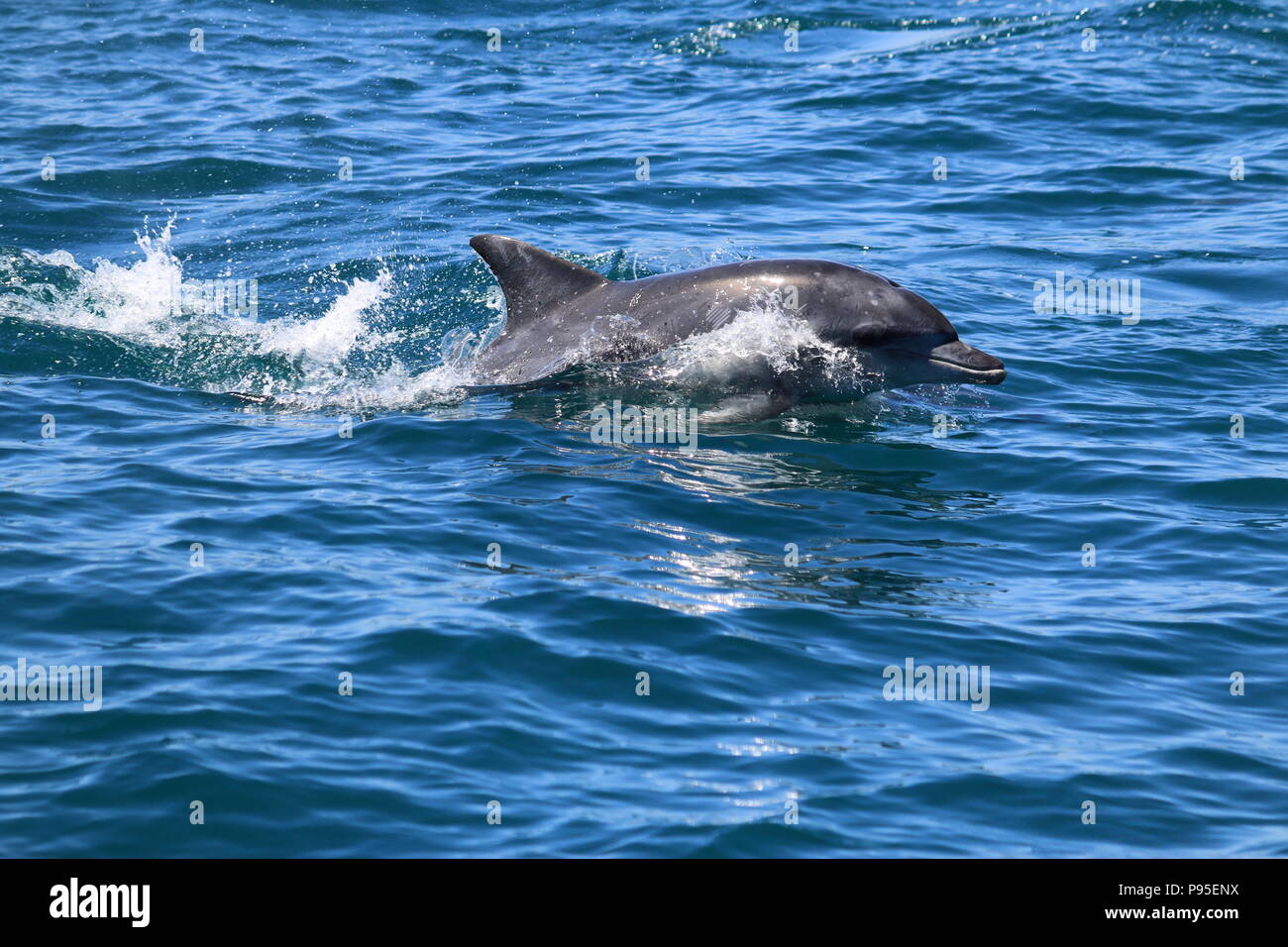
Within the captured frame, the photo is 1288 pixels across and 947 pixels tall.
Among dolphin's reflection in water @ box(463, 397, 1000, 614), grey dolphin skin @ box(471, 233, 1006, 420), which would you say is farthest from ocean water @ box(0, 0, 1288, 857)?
grey dolphin skin @ box(471, 233, 1006, 420)

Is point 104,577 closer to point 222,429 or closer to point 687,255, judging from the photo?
point 222,429

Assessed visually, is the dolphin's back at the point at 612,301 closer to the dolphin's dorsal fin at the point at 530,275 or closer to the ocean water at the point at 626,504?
the dolphin's dorsal fin at the point at 530,275

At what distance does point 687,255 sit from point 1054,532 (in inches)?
286

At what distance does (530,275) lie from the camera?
12.9m

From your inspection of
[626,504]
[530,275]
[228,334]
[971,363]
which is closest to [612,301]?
[530,275]

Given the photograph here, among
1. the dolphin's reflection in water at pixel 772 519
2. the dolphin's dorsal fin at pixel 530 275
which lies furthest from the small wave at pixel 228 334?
the dolphin's reflection in water at pixel 772 519

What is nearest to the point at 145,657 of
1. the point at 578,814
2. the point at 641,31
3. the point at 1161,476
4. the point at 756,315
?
the point at 578,814

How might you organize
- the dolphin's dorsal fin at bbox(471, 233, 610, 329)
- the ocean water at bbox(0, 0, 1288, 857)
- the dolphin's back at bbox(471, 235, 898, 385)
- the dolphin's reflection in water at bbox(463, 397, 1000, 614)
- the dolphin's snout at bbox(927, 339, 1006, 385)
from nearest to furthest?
the ocean water at bbox(0, 0, 1288, 857) < the dolphin's reflection in water at bbox(463, 397, 1000, 614) < the dolphin's snout at bbox(927, 339, 1006, 385) < the dolphin's back at bbox(471, 235, 898, 385) < the dolphin's dorsal fin at bbox(471, 233, 610, 329)

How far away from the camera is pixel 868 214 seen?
65.2 feet

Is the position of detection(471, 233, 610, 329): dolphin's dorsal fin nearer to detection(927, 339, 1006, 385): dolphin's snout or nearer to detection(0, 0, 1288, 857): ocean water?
detection(0, 0, 1288, 857): ocean water

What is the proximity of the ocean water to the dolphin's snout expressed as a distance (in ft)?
1.89

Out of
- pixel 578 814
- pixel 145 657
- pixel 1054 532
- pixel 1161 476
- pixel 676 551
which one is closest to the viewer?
pixel 578 814

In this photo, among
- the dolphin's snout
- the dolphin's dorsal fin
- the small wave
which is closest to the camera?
the dolphin's snout

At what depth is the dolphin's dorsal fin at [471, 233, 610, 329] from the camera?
41.8ft
